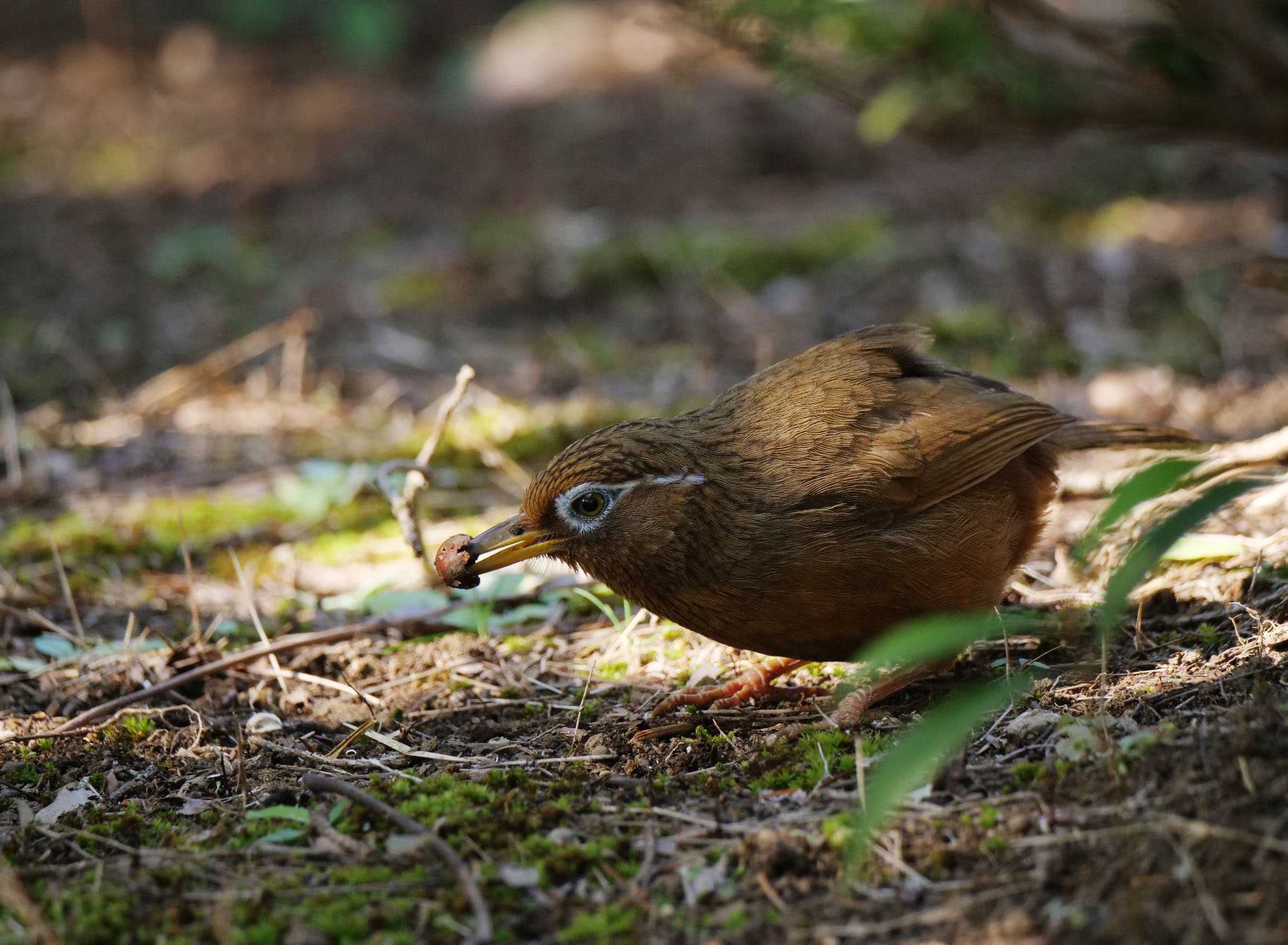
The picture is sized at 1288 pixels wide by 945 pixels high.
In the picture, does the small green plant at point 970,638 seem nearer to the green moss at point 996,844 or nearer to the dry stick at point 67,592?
the green moss at point 996,844

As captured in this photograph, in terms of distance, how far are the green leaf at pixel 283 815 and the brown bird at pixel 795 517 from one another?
3.18 ft

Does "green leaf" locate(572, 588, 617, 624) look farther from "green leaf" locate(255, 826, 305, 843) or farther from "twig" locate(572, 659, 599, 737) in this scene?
"green leaf" locate(255, 826, 305, 843)

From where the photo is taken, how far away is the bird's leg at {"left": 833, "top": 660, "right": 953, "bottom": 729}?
151 inches

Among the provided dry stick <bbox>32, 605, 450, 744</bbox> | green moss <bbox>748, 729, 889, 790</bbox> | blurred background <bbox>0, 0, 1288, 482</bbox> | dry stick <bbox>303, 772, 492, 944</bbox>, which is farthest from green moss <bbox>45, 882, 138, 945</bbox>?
blurred background <bbox>0, 0, 1288, 482</bbox>

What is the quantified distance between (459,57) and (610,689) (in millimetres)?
12767

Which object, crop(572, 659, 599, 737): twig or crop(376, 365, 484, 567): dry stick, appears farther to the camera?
crop(376, 365, 484, 567): dry stick

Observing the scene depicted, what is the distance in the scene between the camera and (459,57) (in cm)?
1545

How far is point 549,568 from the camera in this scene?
521 centimetres

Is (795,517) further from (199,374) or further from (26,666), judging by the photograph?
(199,374)

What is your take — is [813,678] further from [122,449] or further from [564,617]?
[122,449]

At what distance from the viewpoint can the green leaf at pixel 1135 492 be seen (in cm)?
279

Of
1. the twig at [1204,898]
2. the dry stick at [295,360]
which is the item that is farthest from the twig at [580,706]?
the dry stick at [295,360]

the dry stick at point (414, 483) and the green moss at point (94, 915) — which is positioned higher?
the dry stick at point (414, 483)

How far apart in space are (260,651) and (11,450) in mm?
3099
